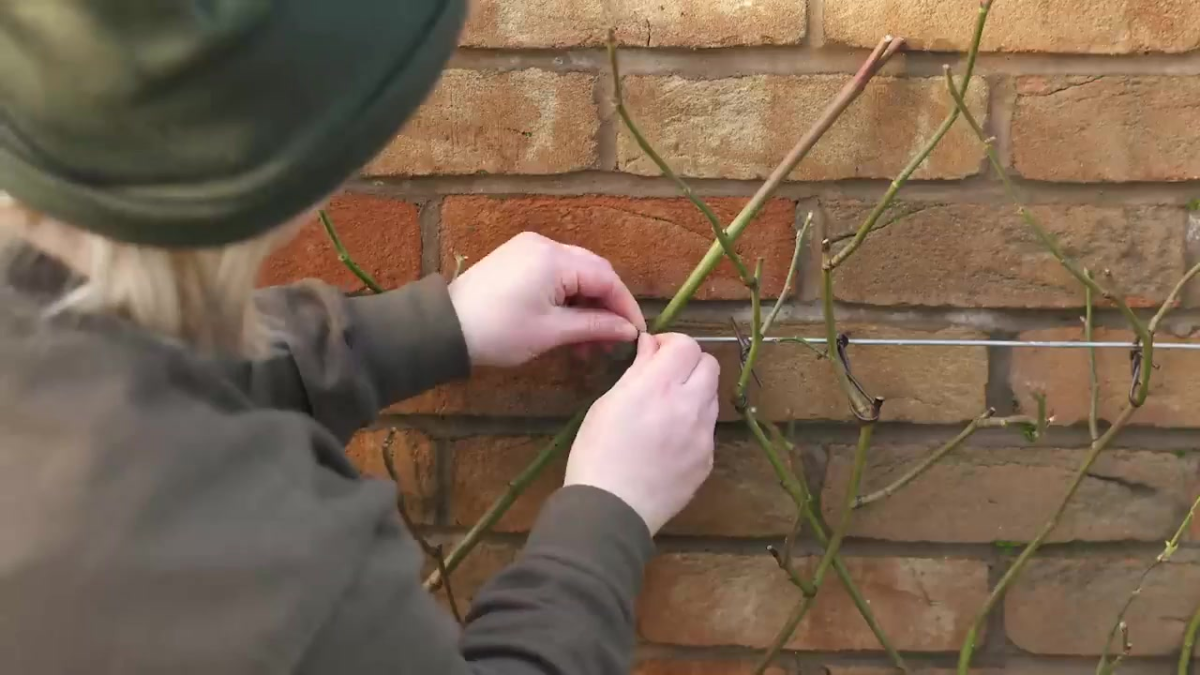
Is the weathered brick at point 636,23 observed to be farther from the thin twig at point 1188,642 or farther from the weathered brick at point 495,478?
the thin twig at point 1188,642

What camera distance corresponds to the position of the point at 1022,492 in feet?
2.56

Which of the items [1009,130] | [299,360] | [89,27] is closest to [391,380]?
[299,360]

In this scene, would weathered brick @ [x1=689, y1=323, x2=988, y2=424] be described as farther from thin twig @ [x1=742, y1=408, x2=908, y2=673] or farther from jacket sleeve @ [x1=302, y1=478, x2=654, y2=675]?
jacket sleeve @ [x1=302, y1=478, x2=654, y2=675]

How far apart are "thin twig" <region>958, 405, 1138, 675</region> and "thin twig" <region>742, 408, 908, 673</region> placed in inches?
2.1

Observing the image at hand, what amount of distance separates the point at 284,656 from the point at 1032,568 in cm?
62

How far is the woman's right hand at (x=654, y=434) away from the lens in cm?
64

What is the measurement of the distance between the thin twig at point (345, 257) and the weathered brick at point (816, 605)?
32 centimetres

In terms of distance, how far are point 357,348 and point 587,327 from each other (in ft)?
0.53

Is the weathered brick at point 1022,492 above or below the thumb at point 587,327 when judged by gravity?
below

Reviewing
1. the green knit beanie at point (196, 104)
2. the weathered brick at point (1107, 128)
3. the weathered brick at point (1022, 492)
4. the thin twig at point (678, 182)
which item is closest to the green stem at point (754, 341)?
the thin twig at point (678, 182)

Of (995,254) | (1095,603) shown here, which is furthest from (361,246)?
(1095,603)

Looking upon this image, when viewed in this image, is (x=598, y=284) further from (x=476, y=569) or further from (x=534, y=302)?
(x=476, y=569)

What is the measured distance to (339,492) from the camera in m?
0.46

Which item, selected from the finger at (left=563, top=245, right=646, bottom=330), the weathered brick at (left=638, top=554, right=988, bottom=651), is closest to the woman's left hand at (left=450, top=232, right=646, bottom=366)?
the finger at (left=563, top=245, right=646, bottom=330)
